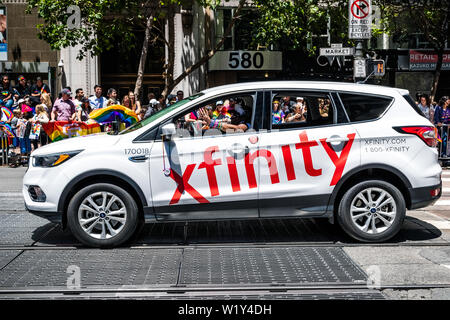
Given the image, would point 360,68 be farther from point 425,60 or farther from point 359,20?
point 425,60

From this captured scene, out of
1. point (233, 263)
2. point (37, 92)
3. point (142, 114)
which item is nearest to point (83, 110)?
point (142, 114)

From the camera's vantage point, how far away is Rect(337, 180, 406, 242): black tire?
22.3 feet

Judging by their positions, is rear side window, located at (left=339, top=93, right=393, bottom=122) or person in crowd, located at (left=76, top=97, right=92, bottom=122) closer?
rear side window, located at (left=339, top=93, right=393, bottom=122)

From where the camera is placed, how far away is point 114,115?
13375 mm

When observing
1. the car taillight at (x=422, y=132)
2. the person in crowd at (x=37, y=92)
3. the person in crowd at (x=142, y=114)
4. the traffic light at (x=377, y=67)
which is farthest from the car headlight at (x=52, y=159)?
the person in crowd at (x=37, y=92)

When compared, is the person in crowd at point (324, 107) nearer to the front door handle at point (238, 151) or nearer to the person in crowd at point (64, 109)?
the front door handle at point (238, 151)

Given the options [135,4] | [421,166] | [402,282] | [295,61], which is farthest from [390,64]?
[402,282]

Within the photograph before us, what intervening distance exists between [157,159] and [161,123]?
0.42 meters

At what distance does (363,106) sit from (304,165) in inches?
40.1

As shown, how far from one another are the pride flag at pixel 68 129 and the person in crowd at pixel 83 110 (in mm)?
1156

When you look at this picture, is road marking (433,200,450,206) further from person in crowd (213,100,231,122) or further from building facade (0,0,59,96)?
building facade (0,0,59,96)

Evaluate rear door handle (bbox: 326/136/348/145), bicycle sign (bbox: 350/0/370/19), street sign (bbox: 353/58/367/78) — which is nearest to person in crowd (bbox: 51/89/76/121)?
street sign (bbox: 353/58/367/78)

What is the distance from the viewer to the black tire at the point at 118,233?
21.7 feet
